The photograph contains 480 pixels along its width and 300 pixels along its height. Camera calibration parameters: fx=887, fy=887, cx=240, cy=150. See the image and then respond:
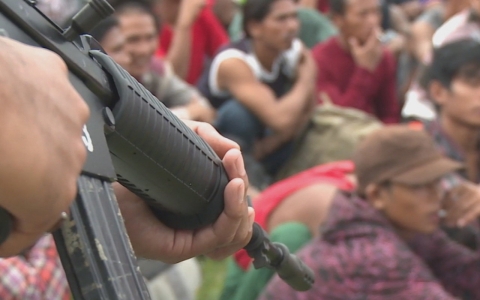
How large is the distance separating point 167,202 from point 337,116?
2.62 meters

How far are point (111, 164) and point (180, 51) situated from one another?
11.1 ft

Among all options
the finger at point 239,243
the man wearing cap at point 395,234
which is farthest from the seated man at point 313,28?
the finger at point 239,243

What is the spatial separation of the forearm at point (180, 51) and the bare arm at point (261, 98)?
471 millimetres

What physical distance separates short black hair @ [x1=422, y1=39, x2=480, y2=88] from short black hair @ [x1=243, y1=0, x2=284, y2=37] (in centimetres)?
94

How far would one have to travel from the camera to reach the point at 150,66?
3473 mm

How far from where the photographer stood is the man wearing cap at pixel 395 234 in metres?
2.32

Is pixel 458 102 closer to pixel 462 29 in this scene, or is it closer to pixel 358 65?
pixel 462 29

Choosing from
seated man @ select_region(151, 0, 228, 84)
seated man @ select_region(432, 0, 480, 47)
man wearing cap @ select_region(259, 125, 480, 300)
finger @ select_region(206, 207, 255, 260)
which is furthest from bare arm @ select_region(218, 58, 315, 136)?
finger @ select_region(206, 207, 255, 260)

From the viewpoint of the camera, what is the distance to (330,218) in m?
2.45

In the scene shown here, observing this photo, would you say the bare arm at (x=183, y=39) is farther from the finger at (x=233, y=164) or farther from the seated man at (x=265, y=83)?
the finger at (x=233, y=164)

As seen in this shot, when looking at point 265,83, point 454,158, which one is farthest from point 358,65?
point 454,158

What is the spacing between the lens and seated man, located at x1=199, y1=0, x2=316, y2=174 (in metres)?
3.72

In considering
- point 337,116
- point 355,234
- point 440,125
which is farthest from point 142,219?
point 337,116

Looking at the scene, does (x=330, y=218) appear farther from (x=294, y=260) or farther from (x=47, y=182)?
(x=47, y=182)
